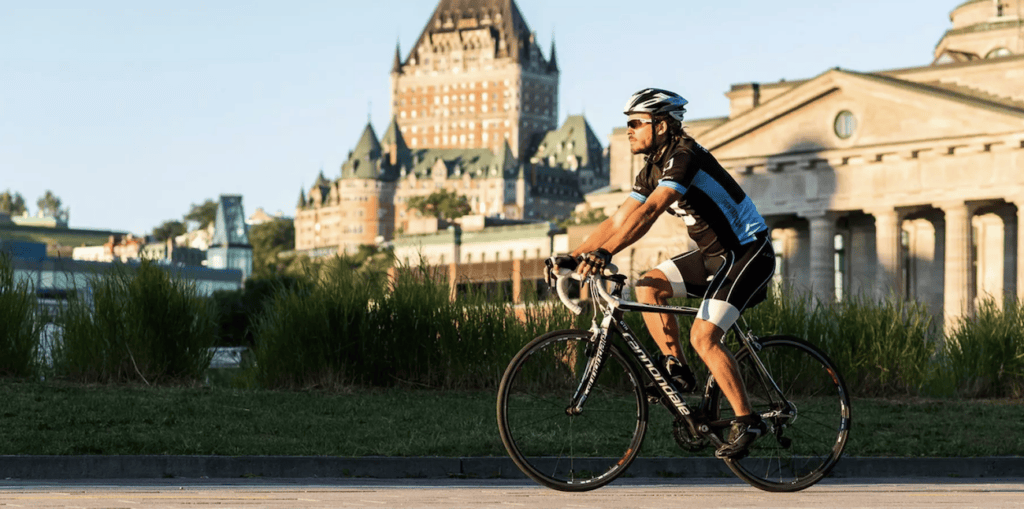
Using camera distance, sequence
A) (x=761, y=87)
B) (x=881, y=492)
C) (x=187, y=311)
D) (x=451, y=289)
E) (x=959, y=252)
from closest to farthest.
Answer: (x=881, y=492)
(x=187, y=311)
(x=451, y=289)
(x=959, y=252)
(x=761, y=87)

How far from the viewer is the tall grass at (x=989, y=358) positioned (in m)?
18.5

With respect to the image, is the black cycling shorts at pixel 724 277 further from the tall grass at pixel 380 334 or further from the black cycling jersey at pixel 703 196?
the tall grass at pixel 380 334

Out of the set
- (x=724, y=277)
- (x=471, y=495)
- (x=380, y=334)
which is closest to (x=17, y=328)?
(x=380, y=334)

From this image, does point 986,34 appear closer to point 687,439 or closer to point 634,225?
point 687,439

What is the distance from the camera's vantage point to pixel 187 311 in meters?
17.2

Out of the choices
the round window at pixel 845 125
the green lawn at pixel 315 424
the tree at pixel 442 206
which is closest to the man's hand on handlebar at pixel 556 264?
the green lawn at pixel 315 424

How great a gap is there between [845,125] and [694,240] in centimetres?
4967

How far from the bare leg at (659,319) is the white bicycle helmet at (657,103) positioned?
832mm

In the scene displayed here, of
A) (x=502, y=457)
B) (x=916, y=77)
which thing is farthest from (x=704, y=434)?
(x=916, y=77)

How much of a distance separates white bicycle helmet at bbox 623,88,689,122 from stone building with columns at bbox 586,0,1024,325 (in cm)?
4399

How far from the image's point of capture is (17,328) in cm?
1698

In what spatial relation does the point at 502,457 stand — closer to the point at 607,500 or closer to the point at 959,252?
the point at 607,500

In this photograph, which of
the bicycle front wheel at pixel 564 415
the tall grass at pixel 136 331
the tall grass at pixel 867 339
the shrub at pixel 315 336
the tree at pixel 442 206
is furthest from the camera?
the tree at pixel 442 206

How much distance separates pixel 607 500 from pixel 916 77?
53046 millimetres
